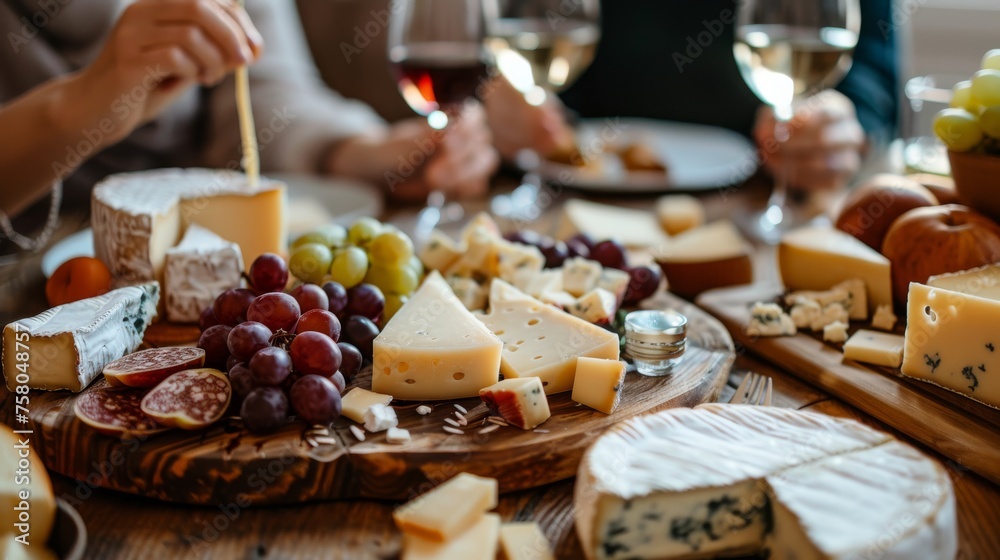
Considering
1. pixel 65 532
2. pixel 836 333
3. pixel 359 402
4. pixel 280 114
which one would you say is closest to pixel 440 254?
pixel 359 402

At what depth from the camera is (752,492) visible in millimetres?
786

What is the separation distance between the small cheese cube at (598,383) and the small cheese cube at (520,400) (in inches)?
2.6

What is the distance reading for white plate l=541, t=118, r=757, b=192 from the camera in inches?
75.2

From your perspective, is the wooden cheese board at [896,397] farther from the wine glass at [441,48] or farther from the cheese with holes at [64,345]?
the cheese with holes at [64,345]

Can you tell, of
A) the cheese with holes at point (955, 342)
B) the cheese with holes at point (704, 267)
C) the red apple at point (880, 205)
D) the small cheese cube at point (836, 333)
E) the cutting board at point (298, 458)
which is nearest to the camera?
the cutting board at point (298, 458)

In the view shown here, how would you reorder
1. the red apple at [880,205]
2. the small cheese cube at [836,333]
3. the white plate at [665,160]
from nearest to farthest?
the small cheese cube at [836,333] < the red apple at [880,205] < the white plate at [665,160]

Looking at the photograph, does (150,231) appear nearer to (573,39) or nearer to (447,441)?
(447,441)

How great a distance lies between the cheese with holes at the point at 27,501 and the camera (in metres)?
0.69

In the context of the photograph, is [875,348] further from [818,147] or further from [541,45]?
[541,45]

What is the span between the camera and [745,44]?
1627 millimetres

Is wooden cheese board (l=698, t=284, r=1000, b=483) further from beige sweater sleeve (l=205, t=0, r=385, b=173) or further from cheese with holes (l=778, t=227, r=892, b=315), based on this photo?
beige sweater sleeve (l=205, t=0, r=385, b=173)

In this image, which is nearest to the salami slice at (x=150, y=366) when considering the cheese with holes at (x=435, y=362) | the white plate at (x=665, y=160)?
the cheese with holes at (x=435, y=362)

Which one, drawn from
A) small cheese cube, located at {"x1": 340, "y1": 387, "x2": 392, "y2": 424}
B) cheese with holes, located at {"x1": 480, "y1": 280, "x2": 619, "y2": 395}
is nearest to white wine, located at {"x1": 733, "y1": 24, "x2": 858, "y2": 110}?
cheese with holes, located at {"x1": 480, "y1": 280, "x2": 619, "y2": 395}

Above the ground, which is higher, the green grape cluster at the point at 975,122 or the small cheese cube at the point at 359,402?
the green grape cluster at the point at 975,122
